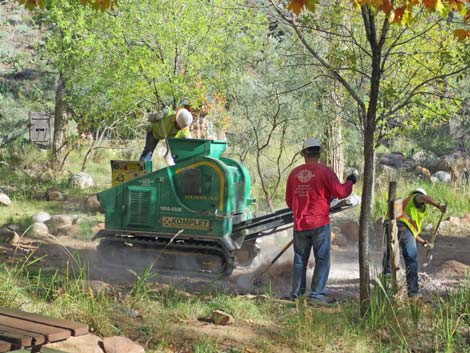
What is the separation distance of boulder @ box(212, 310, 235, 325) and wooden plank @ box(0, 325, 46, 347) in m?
2.69

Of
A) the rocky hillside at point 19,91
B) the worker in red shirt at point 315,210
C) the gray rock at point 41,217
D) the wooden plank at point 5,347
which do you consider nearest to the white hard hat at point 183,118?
the worker in red shirt at point 315,210

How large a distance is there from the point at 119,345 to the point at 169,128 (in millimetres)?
5272

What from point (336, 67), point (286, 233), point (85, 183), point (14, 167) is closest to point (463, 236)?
point (286, 233)

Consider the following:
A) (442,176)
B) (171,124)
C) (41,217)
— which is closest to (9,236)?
(41,217)

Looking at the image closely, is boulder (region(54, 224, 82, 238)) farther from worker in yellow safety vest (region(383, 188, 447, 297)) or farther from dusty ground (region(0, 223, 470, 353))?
worker in yellow safety vest (region(383, 188, 447, 297))

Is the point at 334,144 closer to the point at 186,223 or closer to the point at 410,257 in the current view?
the point at 186,223

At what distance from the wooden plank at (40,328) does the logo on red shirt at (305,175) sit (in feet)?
14.1

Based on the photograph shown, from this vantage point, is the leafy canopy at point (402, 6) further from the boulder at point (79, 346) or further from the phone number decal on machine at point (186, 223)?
the phone number decal on machine at point (186, 223)

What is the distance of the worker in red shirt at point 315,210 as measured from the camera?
8383mm

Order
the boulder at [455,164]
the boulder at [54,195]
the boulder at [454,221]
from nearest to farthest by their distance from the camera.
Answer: the boulder at [454,221]
the boulder at [54,195]
the boulder at [455,164]

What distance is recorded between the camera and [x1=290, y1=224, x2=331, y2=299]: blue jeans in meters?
8.40

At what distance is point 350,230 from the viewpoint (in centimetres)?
1335

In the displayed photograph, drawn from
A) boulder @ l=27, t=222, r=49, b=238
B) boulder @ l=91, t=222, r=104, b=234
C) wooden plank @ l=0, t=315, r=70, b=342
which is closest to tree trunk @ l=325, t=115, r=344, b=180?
boulder @ l=91, t=222, r=104, b=234

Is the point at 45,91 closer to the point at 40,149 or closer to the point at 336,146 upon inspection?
the point at 40,149
